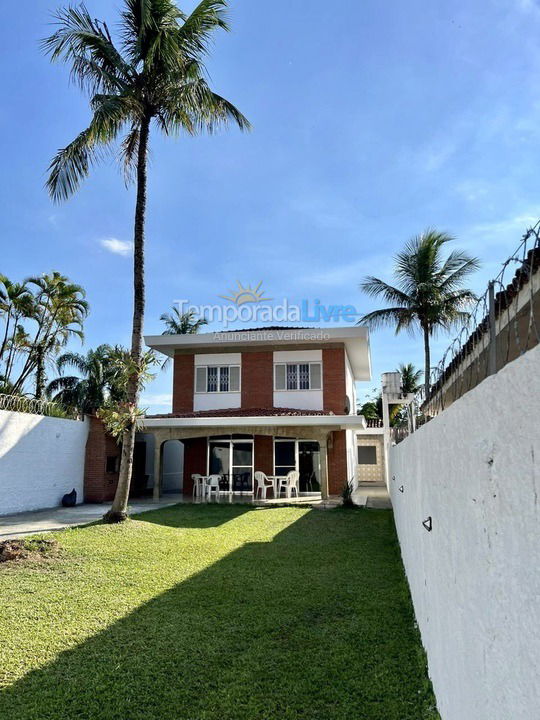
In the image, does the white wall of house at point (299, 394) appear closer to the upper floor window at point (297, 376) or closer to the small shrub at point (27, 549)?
the upper floor window at point (297, 376)

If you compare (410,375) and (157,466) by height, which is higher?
(410,375)

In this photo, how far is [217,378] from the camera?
20.0 metres

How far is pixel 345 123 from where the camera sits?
11688 millimetres

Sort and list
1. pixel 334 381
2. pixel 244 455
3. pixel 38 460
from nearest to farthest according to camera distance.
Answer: pixel 38 460, pixel 334 381, pixel 244 455

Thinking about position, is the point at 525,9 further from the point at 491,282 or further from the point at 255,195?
the point at 255,195

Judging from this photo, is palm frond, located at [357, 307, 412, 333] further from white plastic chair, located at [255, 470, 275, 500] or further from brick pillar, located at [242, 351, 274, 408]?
white plastic chair, located at [255, 470, 275, 500]

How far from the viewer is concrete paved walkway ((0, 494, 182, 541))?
10.5 m

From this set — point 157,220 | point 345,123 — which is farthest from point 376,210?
point 157,220

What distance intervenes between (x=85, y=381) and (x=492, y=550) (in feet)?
101

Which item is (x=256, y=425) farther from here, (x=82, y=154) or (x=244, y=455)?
(x=82, y=154)

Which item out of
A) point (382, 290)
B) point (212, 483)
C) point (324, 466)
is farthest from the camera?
point (382, 290)

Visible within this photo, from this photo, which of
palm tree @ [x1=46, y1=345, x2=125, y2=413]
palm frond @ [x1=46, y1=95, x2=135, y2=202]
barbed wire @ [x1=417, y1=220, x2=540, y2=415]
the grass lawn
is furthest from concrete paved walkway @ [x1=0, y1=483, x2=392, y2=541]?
palm tree @ [x1=46, y1=345, x2=125, y2=413]

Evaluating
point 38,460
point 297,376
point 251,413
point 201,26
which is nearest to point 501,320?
point 201,26

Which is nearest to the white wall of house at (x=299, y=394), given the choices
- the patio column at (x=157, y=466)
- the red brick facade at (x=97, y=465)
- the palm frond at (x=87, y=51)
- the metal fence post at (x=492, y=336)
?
the patio column at (x=157, y=466)
